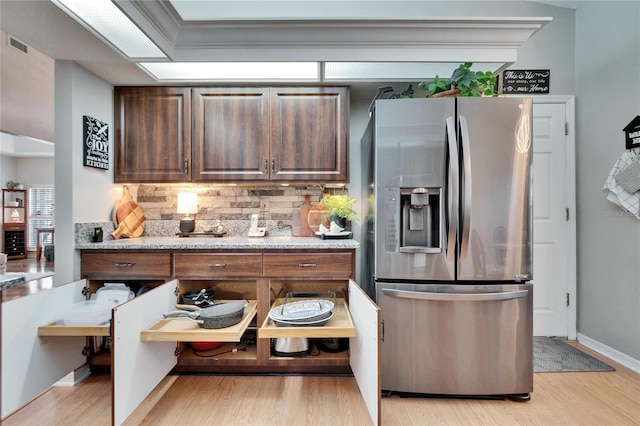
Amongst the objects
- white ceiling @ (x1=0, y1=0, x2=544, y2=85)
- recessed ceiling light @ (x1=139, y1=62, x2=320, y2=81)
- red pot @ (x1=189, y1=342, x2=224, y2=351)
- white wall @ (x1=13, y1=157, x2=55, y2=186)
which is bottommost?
red pot @ (x1=189, y1=342, x2=224, y2=351)

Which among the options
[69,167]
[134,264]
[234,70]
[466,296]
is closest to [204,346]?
[134,264]

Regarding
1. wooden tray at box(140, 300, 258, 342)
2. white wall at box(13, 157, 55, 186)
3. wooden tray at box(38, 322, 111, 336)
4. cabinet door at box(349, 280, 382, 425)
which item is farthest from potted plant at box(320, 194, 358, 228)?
white wall at box(13, 157, 55, 186)

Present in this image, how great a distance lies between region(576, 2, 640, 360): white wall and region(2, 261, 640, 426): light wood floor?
19.9 inches

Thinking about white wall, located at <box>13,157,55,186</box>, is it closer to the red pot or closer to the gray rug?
the red pot

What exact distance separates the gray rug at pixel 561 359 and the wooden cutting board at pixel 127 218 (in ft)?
10.4

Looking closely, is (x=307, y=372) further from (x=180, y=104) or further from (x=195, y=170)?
(x=180, y=104)

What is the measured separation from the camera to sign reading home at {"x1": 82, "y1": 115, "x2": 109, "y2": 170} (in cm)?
224

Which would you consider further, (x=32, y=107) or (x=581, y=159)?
(x=581, y=159)

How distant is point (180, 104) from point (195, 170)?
1.69 ft

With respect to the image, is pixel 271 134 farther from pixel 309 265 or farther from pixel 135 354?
pixel 135 354

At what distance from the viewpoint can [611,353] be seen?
2.47 metres

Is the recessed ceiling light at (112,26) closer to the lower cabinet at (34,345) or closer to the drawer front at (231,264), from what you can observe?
the drawer front at (231,264)

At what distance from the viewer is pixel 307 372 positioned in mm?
2223

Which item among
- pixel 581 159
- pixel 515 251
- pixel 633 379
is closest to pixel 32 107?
pixel 515 251
